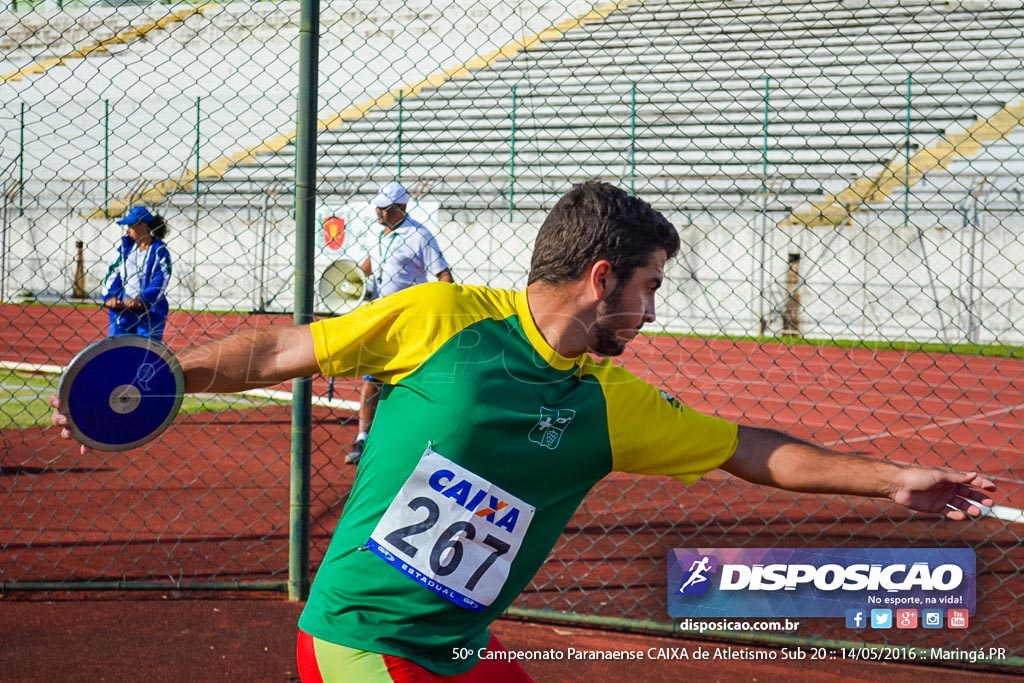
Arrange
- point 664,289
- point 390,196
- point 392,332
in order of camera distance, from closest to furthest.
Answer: point 392,332 → point 390,196 → point 664,289

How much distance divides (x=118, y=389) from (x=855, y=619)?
145 inches

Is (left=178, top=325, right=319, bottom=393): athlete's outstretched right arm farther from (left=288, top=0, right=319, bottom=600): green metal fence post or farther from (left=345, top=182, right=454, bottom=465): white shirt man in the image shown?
(left=345, top=182, right=454, bottom=465): white shirt man

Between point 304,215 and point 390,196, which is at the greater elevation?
point 390,196

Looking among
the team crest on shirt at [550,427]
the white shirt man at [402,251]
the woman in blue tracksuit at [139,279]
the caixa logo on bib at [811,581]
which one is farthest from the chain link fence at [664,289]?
the team crest on shirt at [550,427]

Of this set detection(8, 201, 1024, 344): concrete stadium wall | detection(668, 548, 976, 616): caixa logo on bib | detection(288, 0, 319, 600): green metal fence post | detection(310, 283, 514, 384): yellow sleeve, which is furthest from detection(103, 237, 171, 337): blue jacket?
detection(8, 201, 1024, 344): concrete stadium wall

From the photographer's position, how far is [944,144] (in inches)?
691

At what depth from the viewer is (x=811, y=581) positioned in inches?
181

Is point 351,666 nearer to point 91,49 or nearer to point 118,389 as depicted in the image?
point 118,389

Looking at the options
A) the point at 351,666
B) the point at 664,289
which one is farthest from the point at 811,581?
the point at 664,289

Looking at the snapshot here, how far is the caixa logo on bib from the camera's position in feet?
14.9

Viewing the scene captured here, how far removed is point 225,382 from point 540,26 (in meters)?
23.4

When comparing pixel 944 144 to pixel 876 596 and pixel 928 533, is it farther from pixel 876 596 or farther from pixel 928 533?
pixel 876 596

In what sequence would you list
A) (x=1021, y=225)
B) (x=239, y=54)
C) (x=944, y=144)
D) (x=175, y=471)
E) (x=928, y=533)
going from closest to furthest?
1. (x=928, y=533)
2. (x=175, y=471)
3. (x=1021, y=225)
4. (x=944, y=144)
5. (x=239, y=54)

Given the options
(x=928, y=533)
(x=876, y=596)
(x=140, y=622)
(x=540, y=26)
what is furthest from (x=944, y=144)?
(x=140, y=622)
